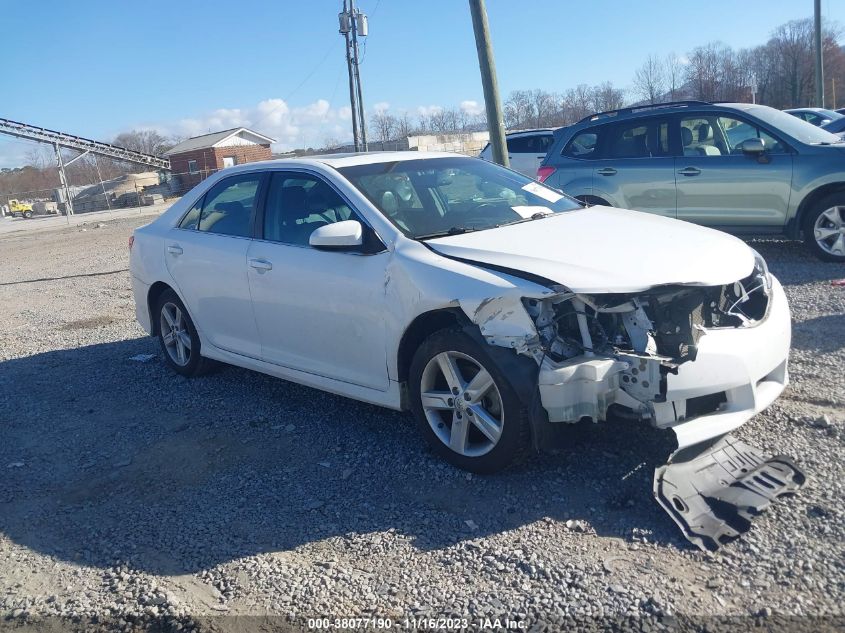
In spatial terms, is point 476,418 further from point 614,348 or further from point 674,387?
point 674,387

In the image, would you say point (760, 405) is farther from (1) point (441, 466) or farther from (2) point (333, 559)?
(2) point (333, 559)

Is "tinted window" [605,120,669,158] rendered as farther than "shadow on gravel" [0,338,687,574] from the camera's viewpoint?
Yes

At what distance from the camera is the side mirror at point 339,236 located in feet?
14.1

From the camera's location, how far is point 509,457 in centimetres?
382

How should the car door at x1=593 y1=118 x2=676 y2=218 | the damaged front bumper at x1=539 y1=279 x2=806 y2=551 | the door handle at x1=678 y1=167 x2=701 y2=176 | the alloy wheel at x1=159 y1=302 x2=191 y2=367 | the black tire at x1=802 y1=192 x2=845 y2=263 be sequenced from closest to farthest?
the damaged front bumper at x1=539 y1=279 x2=806 y2=551, the alloy wheel at x1=159 y1=302 x2=191 y2=367, the black tire at x1=802 y1=192 x2=845 y2=263, the door handle at x1=678 y1=167 x2=701 y2=176, the car door at x1=593 y1=118 x2=676 y2=218

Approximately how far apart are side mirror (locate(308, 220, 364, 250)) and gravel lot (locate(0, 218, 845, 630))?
123cm

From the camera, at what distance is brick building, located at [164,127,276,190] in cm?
6071

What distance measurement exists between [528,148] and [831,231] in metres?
10.3

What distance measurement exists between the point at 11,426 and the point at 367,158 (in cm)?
327

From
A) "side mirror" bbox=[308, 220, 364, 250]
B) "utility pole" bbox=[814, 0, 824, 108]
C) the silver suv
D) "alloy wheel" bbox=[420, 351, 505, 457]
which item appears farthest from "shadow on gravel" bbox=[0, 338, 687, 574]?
"utility pole" bbox=[814, 0, 824, 108]

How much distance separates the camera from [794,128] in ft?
28.2

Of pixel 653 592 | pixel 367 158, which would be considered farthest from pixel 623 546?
pixel 367 158

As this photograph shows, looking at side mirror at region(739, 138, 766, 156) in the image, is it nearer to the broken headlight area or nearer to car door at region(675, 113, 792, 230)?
car door at region(675, 113, 792, 230)

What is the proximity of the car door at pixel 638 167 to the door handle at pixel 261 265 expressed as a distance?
18.9ft
